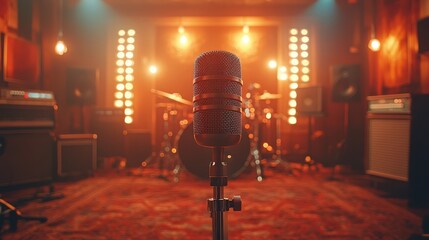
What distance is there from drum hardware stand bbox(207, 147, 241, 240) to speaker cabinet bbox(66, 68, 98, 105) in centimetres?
451

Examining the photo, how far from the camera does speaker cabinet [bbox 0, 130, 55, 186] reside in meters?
3.32

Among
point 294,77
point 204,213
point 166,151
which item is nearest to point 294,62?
point 294,77

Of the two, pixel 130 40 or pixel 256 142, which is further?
pixel 130 40

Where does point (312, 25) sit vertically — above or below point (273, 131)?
above

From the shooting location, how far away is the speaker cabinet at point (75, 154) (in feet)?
13.5

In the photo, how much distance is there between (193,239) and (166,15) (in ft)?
18.3

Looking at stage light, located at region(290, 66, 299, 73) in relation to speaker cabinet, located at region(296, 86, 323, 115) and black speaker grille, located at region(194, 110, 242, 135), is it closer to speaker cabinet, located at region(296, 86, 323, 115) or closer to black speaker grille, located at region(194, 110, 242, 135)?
speaker cabinet, located at region(296, 86, 323, 115)

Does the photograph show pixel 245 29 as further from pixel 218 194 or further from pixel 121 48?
pixel 218 194

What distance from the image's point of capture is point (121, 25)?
6797mm

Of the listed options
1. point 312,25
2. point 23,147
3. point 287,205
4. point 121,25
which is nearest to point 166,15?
point 121,25

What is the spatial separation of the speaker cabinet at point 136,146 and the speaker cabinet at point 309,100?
8.26 feet

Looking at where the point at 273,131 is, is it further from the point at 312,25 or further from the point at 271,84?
the point at 312,25

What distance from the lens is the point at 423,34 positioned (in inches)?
134

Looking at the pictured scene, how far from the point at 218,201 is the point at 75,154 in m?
3.64
